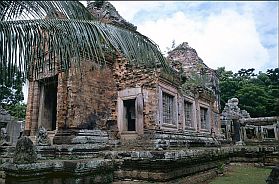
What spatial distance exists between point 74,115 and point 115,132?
2.28 meters

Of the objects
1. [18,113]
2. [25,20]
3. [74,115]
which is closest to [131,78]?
[74,115]

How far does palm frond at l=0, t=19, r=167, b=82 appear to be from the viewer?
349cm

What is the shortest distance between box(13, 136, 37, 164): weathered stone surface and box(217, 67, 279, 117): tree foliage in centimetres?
2888

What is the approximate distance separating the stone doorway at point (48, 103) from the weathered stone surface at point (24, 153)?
23.4 ft

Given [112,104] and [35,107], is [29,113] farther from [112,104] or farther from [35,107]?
[112,104]

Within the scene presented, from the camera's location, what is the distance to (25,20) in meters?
3.73

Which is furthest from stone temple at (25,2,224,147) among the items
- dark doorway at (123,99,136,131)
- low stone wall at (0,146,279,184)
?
low stone wall at (0,146,279,184)

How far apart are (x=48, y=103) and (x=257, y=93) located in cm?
2806

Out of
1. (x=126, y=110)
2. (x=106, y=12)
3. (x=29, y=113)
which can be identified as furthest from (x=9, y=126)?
(x=106, y=12)

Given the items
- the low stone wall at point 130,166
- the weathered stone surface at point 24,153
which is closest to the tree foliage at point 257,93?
the low stone wall at point 130,166

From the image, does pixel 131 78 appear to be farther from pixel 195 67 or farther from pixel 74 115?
pixel 195 67

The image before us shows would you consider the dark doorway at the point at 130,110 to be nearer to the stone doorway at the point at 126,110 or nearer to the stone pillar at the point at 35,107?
the stone doorway at the point at 126,110

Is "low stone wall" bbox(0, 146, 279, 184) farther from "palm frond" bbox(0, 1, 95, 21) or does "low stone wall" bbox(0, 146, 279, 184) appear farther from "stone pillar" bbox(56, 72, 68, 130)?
"stone pillar" bbox(56, 72, 68, 130)

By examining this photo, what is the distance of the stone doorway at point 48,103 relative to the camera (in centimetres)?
1083
